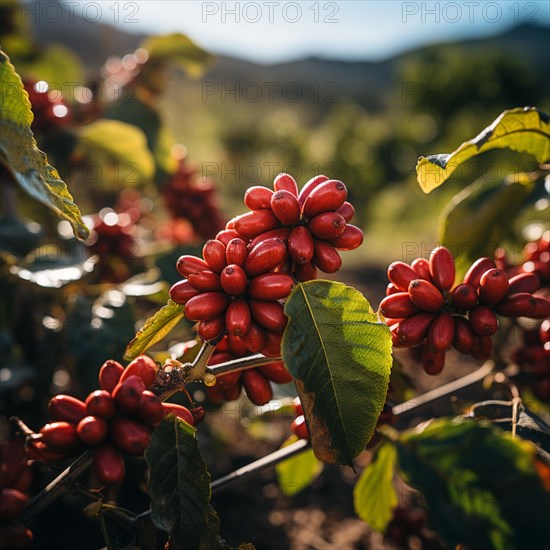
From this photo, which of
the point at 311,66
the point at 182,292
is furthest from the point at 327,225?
the point at 311,66

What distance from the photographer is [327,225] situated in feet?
3.03

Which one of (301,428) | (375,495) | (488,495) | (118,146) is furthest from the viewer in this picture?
(118,146)

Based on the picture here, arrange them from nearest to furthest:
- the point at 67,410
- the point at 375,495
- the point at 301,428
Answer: the point at 67,410, the point at 301,428, the point at 375,495

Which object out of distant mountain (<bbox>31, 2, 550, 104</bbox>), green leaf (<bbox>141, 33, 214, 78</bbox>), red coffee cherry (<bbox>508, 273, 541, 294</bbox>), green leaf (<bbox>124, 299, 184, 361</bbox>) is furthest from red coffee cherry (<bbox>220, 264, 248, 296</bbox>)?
distant mountain (<bbox>31, 2, 550, 104</bbox>)

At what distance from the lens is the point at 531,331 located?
58.4 inches

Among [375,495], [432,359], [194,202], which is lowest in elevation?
[375,495]

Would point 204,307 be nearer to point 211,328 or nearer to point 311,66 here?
point 211,328

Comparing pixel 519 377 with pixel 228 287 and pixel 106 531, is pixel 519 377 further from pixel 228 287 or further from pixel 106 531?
pixel 106 531

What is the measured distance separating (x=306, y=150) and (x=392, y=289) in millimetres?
8845

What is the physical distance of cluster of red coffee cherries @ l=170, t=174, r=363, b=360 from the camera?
89 cm

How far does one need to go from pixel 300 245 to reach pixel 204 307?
188mm

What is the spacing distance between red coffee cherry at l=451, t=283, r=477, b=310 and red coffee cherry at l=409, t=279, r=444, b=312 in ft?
0.10

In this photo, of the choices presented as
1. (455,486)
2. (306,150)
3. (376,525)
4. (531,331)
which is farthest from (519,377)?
(306,150)

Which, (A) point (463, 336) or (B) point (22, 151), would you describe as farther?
(A) point (463, 336)
